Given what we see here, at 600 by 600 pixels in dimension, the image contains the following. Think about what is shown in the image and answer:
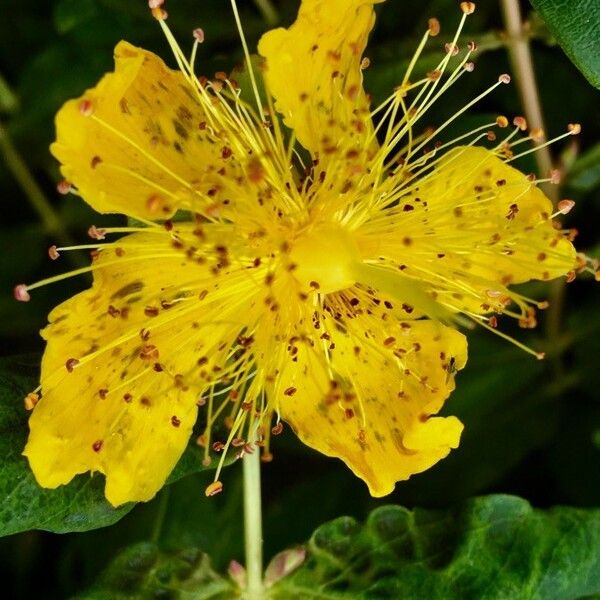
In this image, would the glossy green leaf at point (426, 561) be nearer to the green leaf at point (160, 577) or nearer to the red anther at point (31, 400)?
the green leaf at point (160, 577)

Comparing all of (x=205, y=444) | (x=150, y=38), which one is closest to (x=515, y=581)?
(x=205, y=444)

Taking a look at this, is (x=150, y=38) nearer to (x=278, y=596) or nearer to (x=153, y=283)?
(x=153, y=283)

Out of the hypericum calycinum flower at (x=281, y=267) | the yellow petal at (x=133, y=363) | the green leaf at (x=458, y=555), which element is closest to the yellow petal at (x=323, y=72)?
the hypericum calycinum flower at (x=281, y=267)

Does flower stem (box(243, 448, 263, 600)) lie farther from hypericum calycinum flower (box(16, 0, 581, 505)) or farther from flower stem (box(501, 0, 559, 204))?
flower stem (box(501, 0, 559, 204))

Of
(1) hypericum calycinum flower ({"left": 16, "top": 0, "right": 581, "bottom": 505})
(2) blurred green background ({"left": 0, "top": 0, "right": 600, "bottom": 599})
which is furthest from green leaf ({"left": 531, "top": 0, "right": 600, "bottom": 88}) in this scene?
(2) blurred green background ({"left": 0, "top": 0, "right": 600, "bottom": 599})

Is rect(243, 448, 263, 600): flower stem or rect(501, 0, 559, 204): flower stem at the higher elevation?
rect(501, 0, 559, 204): flower stem

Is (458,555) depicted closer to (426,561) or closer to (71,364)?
(426,561)

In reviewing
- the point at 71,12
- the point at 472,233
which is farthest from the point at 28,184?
the point at 472,233
